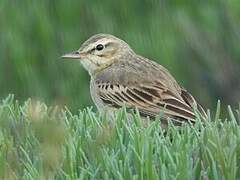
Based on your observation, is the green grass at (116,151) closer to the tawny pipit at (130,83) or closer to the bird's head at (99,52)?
the tawny pipit at (130,83)

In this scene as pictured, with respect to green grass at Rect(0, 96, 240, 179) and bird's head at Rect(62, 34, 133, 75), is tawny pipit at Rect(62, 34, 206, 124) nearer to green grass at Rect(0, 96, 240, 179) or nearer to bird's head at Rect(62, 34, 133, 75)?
bird's head at Rect(62, 34, 133, 75)

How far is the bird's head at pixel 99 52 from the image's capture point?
8242mm

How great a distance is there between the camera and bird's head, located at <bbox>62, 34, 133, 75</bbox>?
824 centimetres

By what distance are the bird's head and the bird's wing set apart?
0.48 metres

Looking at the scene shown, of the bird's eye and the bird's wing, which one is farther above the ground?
the bird's eye

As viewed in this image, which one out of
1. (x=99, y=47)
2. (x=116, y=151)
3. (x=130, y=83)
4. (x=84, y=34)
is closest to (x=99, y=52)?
(x=99, y=47)

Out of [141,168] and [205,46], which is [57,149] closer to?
[141,168]

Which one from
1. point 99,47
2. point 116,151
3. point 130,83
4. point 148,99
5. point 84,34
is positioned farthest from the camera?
point 84,34

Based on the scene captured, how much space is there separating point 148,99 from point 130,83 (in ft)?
1.58

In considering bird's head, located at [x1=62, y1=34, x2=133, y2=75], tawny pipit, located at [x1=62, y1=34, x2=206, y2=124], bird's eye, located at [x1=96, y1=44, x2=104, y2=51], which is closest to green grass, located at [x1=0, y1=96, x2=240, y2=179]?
tawny pipit, located at [x1=62, y1=34, x2=206, y2=124]

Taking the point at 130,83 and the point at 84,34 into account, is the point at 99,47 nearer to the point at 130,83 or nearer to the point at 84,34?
the point at 130,83

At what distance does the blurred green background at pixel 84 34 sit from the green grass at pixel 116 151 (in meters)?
5.14

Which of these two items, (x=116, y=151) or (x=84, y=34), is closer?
(x=116, y=151)

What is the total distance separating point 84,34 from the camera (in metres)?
9.80
